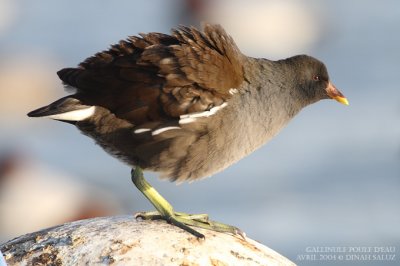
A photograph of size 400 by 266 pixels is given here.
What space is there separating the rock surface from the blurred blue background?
4.17 meters

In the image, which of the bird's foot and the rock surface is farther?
the bird's foot

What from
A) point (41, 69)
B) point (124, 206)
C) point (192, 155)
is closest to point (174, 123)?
point (192, 155)

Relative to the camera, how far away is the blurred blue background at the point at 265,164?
11.5 metres

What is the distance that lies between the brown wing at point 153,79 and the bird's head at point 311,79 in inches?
31.5

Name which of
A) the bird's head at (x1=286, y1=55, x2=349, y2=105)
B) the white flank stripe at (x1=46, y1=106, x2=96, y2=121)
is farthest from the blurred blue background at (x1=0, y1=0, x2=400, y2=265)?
the white flank stripe at (x1=46, y1=106, x2=96, y2=121)

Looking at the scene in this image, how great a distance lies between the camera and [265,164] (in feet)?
43.2

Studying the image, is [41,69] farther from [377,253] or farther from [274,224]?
[377,253]

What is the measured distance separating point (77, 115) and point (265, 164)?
7.18 m

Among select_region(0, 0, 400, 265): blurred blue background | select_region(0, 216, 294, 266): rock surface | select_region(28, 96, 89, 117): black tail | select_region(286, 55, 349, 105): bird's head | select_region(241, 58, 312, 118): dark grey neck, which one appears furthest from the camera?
select_region(0, 0, 400, 265): blurred blue background

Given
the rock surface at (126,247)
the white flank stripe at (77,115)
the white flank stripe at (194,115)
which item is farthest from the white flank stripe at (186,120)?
the rock surface at (126,247)

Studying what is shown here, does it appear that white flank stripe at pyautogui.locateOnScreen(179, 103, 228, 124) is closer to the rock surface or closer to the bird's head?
the rock surface

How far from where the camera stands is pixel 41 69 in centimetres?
1911

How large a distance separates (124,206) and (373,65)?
22.9ft

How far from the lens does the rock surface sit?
221 inches
